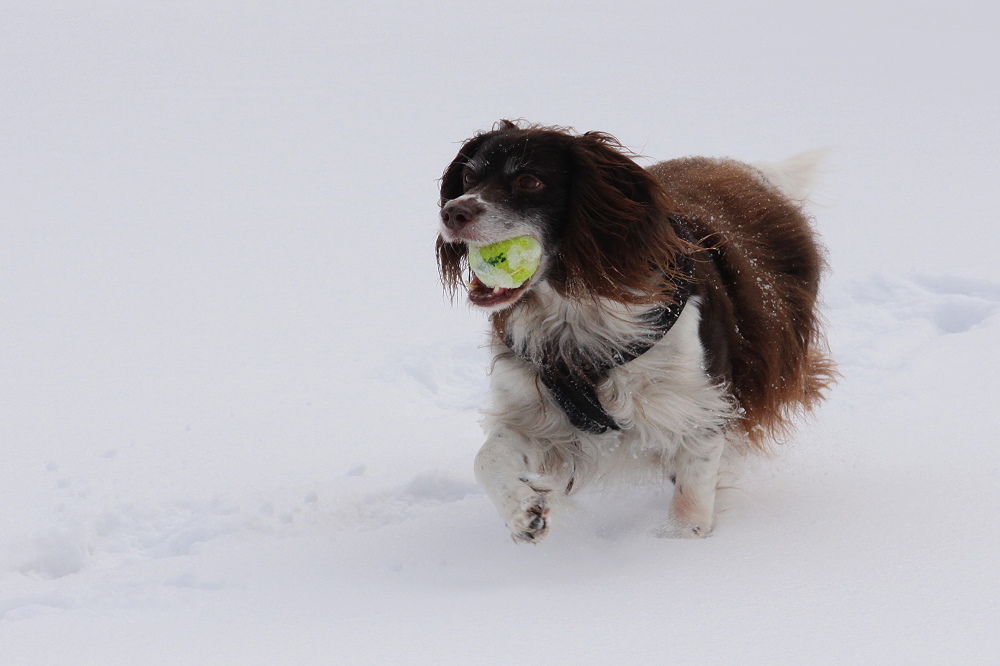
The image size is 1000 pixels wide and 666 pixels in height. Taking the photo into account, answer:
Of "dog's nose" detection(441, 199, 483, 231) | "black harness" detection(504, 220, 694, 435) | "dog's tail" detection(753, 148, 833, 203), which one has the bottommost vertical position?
"black harness" detection(504, 220, 694, 435)

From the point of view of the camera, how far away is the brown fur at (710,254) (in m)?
3.21

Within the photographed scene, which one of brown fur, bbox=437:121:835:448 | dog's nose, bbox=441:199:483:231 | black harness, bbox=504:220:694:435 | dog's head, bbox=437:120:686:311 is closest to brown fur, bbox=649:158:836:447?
brown fur, bbox=437:121:835:448

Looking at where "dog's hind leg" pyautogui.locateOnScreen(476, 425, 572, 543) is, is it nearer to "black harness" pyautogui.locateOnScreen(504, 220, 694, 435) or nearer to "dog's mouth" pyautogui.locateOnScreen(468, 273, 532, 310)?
"black harness" pyautogui.locateOnScreen(504, 220, 694, 435)

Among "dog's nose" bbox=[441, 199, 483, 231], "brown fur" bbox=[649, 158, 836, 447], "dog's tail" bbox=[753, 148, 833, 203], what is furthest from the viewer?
"dog's tail" bbox=[753, 148, 833, 203]

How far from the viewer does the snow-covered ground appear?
2.64 meters

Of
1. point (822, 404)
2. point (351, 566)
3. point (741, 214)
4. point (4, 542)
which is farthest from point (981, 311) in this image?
point (4, 542)

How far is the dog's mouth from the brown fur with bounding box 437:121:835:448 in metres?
0.18

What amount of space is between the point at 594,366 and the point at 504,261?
1.57 ft

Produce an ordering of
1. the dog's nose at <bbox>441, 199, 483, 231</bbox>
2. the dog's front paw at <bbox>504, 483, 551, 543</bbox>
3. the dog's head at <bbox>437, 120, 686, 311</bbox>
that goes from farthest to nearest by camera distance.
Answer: the dog's head at <bbox>437, 120, 686, 311</bbox>, the dog's nose at <bbox>441, 199, 483, 231</bbox>, the dog's front paw at <bbox>504, 483, 551, 543</bbox>

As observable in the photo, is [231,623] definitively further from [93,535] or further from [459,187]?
[459,187]

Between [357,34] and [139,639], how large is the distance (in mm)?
14464

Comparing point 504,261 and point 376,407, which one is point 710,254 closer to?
point 504,261

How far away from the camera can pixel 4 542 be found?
11.8ft

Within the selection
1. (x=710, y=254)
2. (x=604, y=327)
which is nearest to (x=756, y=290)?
(x=710, y=254)
